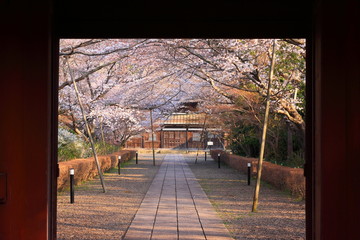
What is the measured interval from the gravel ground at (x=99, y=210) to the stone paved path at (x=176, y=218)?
0.23 metres

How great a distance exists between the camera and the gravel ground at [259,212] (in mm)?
7207

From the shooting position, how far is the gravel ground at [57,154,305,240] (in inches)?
284

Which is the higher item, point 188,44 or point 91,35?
point 188,44

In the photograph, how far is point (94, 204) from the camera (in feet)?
33.8

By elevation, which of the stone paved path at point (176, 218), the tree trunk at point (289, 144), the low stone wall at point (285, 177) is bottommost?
the stone paved path at point (176, 218)

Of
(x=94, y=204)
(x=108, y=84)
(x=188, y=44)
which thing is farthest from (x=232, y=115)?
(x=94, y=204)
